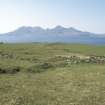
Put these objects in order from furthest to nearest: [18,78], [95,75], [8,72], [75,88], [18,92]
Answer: [8,72] < [95,75] < [18,78] < [75,88] < [18,92]

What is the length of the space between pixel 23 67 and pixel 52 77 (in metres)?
8.74

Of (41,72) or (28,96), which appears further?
(41,72)

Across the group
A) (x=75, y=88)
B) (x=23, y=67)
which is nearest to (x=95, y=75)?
(x=75, y=88)

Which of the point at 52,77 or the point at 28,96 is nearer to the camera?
the point at 28,96

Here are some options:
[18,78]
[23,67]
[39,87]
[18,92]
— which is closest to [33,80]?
[18,78]

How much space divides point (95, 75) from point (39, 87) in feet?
37.0

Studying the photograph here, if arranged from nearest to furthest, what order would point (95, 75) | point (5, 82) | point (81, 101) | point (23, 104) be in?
point (23, 104)
point (81, 101)
point (5, 82)
point (95, 75)

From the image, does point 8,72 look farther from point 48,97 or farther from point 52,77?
point 48,97

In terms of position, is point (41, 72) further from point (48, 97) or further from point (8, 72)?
point (48, 97)

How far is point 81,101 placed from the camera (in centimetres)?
2570

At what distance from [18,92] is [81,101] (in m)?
6.77

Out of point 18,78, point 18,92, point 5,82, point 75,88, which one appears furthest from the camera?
point 18,78

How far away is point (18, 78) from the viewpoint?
37.2 m

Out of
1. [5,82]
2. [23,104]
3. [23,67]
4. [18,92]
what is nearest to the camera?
[23,104]
